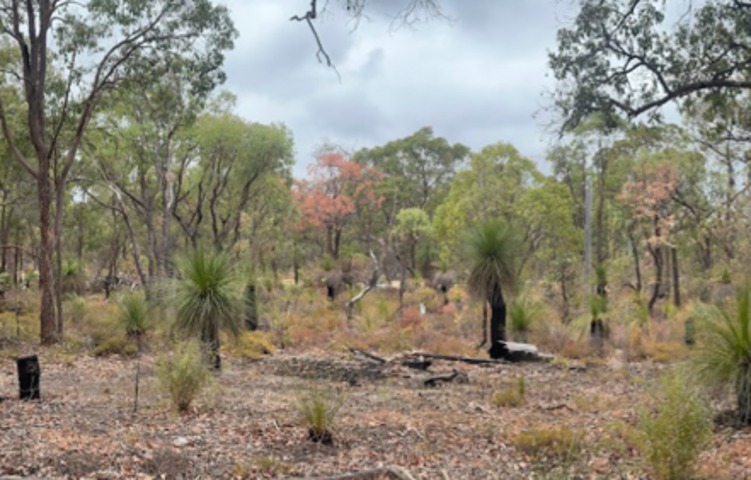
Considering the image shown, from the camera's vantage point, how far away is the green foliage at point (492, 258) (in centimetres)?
1602

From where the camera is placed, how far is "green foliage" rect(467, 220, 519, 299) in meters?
16.0

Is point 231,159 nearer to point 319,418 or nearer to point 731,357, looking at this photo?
point 319,418

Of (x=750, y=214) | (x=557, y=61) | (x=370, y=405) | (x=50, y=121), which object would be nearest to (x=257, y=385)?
(x=370, y=405)

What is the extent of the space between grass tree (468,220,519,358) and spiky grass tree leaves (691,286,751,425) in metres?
7.94

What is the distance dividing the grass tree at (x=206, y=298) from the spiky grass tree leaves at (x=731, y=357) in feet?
23.9

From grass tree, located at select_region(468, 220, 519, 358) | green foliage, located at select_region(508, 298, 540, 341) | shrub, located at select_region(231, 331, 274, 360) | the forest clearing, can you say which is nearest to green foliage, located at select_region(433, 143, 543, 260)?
the forest clearing

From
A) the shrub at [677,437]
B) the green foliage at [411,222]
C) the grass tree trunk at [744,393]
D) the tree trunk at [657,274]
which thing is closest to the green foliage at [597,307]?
the grass tree trunk at [744,393]

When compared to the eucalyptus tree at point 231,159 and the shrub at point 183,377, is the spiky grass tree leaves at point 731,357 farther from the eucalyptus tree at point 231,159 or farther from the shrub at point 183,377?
the eucalyptus tree at point 231,159

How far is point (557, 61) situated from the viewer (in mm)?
10406

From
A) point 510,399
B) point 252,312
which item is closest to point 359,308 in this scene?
point 252,312

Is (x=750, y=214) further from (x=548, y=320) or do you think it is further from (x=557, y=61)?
(x=557, y=61)

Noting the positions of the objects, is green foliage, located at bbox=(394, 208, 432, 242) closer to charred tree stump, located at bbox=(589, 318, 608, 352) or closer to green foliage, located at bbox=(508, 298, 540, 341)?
green foliage, located at bbox=(508, 298, 540, 341)

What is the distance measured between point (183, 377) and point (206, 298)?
3.73 metres

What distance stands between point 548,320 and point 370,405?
10856mm
